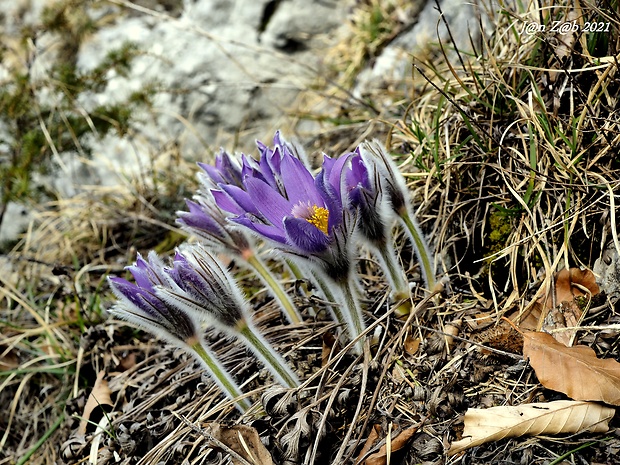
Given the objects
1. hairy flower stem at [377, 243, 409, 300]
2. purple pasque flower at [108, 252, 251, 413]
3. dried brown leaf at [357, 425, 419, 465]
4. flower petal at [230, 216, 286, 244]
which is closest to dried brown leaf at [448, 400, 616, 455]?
dried brown leaf at [357, 425, 419, 465]

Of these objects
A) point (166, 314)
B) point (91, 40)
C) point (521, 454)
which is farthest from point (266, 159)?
point (91, 40)

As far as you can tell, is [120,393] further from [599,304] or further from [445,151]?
[599,304]

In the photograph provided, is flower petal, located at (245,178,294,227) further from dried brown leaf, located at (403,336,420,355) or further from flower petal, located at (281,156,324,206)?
dried brown leaf, located at (403,336,420,355)

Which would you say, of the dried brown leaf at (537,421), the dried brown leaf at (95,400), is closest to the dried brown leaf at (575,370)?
the dried brown leaf at (537,421)

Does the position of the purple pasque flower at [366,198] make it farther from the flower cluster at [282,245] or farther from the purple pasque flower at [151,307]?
the purple pasque flower at [151,307]

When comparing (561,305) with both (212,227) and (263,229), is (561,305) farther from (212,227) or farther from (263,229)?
(212,227)

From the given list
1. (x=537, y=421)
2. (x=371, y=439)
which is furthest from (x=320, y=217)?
(x=537, y=421)
